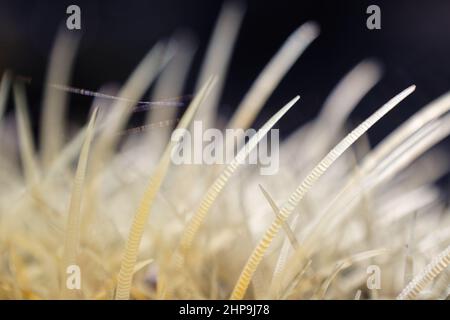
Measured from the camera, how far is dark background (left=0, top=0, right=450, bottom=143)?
62cm

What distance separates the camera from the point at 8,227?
0.41 metres

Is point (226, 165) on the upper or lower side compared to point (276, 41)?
lower

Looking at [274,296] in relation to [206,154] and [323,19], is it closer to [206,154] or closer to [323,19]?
[206,154]

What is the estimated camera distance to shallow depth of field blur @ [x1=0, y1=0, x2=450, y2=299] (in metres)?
0.39

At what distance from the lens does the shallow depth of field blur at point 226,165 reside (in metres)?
0.39

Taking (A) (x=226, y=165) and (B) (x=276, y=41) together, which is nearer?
(A) (x=226, y=165)

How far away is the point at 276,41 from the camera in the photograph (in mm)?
780

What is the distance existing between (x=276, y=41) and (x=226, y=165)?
378 millimetres

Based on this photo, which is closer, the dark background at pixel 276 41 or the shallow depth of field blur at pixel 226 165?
the shallow depth of field blur at pixel 226 165

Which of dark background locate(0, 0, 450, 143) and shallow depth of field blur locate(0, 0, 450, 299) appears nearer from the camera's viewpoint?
shallow depth of field blur locate(0, 0, 450, 299)

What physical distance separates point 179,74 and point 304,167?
21 centimetres

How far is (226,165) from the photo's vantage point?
17.3 inches

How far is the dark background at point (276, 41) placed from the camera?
618 millimetres
